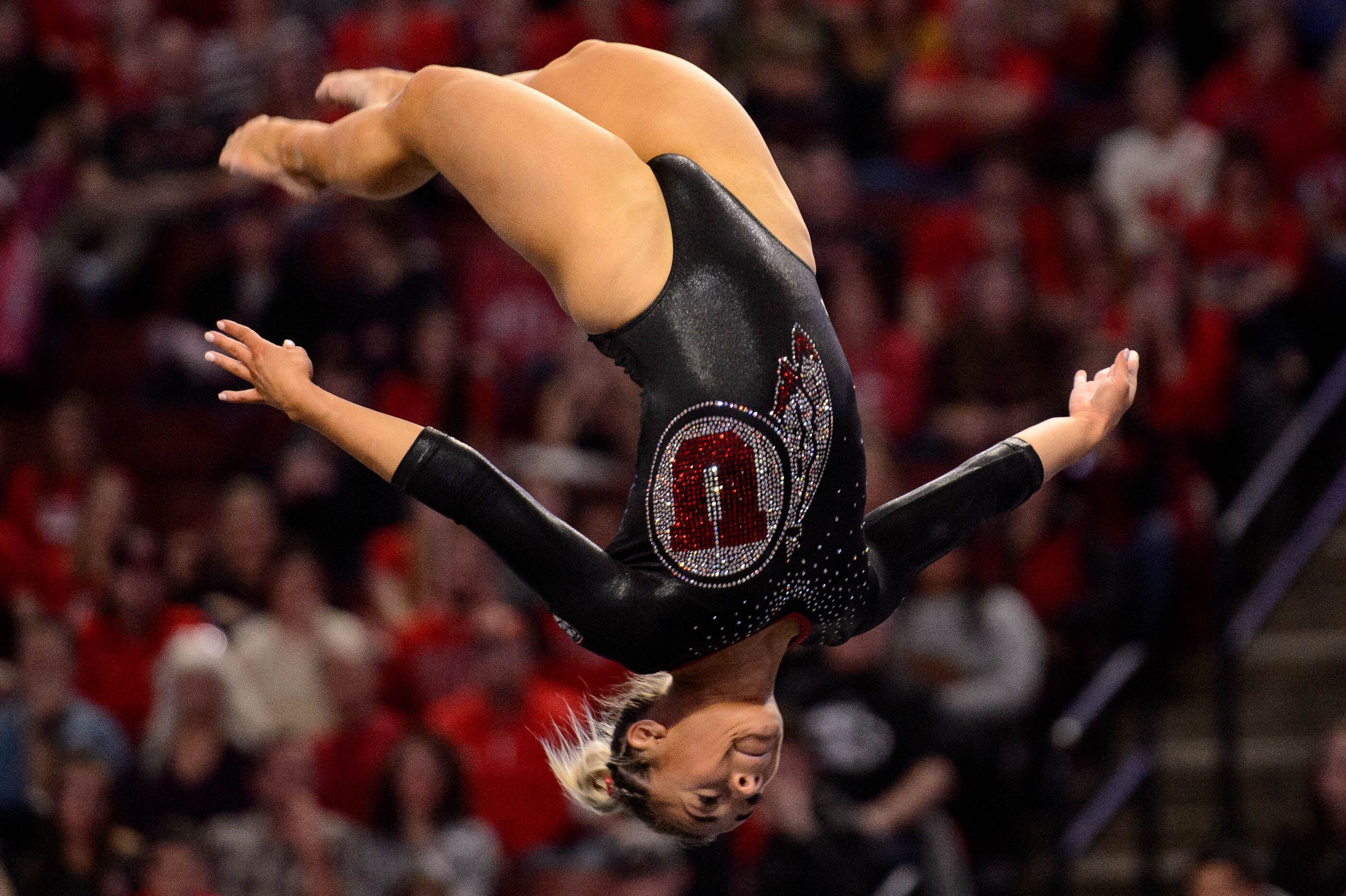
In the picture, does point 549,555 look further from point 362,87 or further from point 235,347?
point 362,87

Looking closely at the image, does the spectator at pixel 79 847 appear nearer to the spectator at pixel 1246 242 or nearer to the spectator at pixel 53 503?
the spectator at pixel 53 503

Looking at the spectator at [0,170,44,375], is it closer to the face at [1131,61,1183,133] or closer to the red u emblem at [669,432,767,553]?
the face at [1131,61,1183,133]

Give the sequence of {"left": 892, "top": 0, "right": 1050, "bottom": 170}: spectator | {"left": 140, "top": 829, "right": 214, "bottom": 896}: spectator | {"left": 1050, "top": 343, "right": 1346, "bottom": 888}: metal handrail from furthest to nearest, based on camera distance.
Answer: {"left": 892, "top": 0, "right": 1050, "bottom": 170}: spectator
{"left": 1050, "top": 343, "right": 1346, "bottom": 888}: metal handrail
{"left": 140, "top": 829, "right": 214, "bottom": 896}: spectator

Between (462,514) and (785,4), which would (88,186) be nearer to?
(785,4)

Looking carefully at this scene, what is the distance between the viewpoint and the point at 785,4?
26.8 ft

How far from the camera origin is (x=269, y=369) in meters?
3.09

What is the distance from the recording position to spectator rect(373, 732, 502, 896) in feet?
18.1

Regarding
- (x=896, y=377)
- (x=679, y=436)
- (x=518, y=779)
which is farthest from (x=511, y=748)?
(x=679, y=436)

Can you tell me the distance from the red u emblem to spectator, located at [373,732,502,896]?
8.59ft

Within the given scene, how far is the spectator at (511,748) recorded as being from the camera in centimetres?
576

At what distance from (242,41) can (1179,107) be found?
14.8 feet

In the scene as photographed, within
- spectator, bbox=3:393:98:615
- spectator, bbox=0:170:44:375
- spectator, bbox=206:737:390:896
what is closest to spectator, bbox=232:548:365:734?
spectator, bbox=206:737:390:896

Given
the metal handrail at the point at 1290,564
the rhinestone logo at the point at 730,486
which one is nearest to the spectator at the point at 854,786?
the metal handrail at the point at 1290,564

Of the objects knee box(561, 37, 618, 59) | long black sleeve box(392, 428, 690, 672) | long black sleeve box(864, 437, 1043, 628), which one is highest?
knee box(561, 37, 618, 59)
